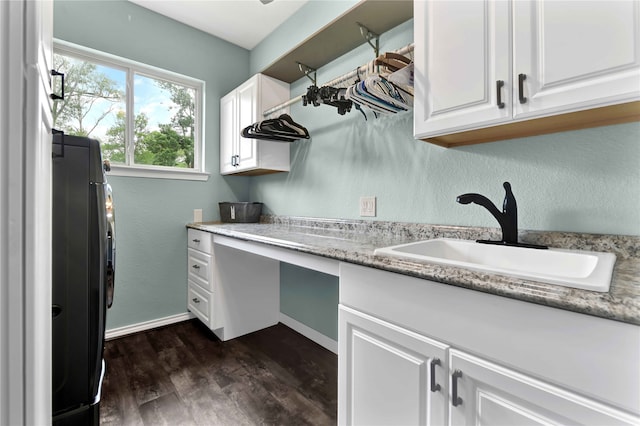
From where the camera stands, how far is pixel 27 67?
0.43 metres

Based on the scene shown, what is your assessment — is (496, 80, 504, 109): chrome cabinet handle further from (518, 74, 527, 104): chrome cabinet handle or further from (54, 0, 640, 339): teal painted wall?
(54, 0, 640, 339): teal painted wall

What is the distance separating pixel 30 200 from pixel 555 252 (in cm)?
139

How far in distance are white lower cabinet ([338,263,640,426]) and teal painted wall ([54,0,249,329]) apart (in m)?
2.02

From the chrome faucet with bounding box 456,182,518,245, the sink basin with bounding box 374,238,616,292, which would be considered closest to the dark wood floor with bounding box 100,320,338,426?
the sink basin with bounding box 374,238,616,292

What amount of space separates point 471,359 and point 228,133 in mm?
2539

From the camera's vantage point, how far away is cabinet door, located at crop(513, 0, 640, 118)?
757 millimetres

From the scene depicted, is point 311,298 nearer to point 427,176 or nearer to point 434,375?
point 427,176

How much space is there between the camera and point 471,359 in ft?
2.36

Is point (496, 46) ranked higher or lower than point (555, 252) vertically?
higher

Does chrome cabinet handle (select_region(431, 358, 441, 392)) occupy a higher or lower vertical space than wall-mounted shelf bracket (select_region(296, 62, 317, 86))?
lower

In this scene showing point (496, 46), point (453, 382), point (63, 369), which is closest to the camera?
point (453, 382)

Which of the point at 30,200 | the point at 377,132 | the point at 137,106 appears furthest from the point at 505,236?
the point at 137,106

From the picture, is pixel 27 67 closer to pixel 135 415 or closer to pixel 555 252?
pixel 555 252

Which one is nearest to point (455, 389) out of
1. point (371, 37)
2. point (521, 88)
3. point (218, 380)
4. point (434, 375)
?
point (434, 375)
